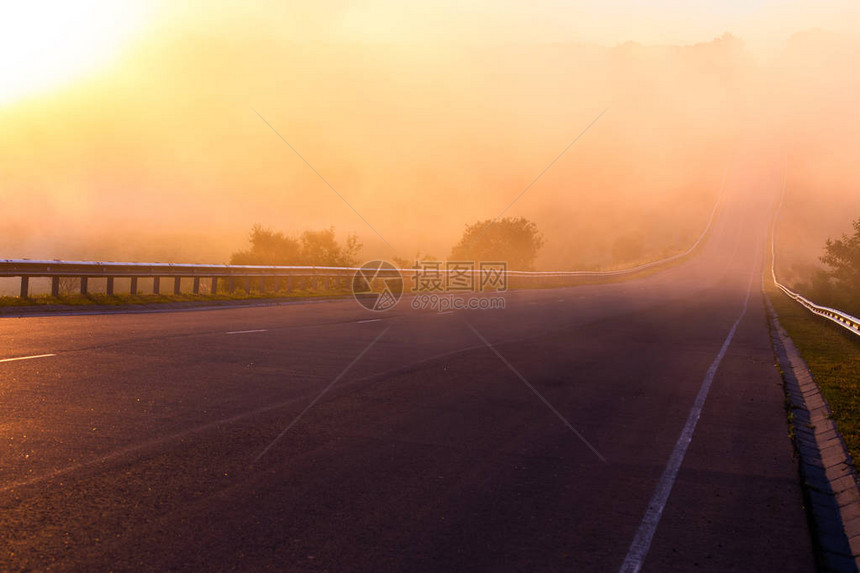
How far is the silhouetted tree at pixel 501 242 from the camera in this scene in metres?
80.6

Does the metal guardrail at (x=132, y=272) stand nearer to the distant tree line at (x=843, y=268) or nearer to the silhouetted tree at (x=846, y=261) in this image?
the distant tree line at (x=843, y=268)

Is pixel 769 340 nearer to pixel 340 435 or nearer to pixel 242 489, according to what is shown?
pixel 340 435

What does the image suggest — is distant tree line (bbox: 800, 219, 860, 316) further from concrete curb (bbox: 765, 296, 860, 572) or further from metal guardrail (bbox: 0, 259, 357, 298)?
concrete curb (bbox: 765, 296, 860, 572)

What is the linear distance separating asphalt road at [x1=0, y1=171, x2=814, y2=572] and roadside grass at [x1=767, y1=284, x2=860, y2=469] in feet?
2.49

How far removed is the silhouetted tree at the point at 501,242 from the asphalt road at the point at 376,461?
67.9 metres

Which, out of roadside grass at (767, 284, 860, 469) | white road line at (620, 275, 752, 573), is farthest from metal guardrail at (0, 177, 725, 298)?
roadside grass at (767, 284, 860, 469)

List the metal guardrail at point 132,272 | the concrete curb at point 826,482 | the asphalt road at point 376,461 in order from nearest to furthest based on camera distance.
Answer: the asphalt road at point 376,461
the concrete curb at point 826,482
the metal guardrail at point 132,272

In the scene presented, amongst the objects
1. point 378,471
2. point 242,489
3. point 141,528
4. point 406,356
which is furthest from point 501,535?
point 406,356

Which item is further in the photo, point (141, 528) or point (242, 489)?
point (242, 489)

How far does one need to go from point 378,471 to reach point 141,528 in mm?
1946

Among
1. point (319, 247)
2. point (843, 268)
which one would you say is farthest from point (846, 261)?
point (319, 247)

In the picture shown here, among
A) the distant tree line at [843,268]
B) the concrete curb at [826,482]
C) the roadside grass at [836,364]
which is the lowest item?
the concrete curb at [826,482]

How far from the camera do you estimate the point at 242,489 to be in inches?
198

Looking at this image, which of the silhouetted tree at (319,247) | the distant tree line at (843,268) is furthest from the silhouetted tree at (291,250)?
the distant tree line at (843,268)
